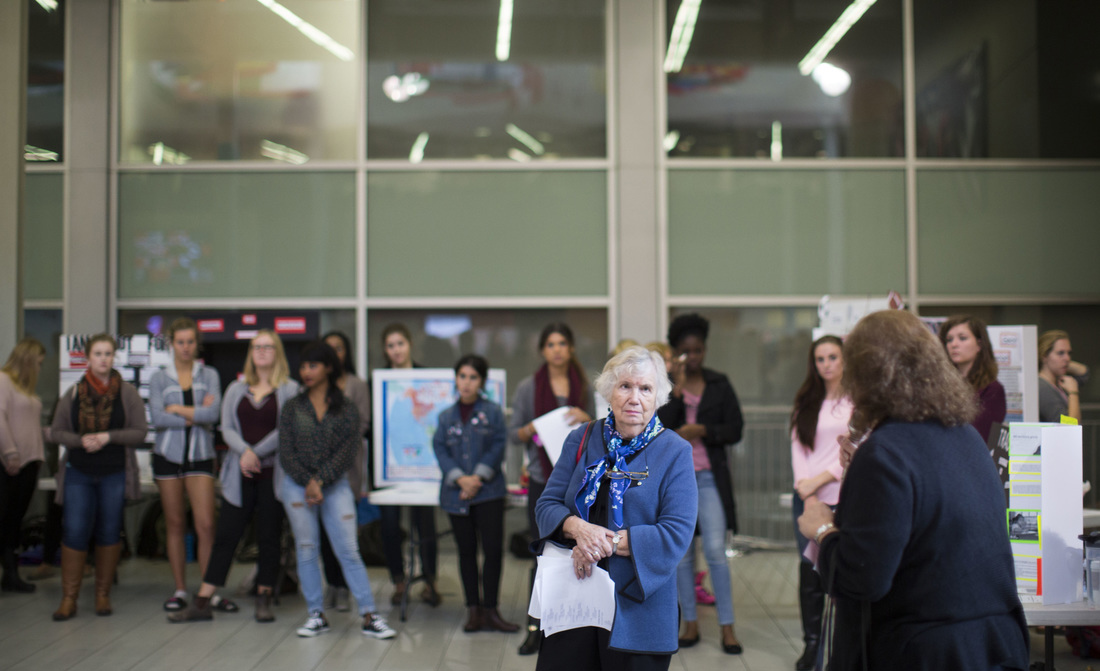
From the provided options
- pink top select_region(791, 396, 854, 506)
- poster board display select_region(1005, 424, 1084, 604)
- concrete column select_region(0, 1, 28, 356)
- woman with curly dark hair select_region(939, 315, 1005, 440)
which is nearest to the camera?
poster board display select_region(1005, 424, 1084, 604)

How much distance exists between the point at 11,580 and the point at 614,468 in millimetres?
5222

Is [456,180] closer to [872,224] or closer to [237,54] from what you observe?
[237,54]

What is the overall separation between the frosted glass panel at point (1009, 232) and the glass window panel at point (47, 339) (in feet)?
24.2

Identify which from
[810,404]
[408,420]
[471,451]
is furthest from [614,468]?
[408,420]

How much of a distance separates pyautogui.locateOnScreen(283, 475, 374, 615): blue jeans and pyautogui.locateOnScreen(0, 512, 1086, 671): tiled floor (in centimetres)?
26


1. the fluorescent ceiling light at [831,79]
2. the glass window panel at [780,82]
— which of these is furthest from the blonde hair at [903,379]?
the fluorescent ceiling light at [831,79]

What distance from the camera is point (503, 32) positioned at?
7488 mm

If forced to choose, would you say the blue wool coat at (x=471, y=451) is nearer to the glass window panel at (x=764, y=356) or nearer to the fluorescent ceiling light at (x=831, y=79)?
the glass window panel at (x=764, y=356)

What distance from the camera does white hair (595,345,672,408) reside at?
2.75 metres

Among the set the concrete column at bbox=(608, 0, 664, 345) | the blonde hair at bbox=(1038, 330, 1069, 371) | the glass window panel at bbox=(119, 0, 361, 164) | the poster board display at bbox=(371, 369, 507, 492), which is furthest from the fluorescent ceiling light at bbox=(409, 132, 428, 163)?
the blonde hair at bbox=(1038, 330, 1069, 371)

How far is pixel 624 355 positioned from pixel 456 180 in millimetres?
4856

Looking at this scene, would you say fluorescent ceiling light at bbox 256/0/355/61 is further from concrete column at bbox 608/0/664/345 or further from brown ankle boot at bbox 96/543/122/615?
brown ankle boot at bbox 96/543/122/615

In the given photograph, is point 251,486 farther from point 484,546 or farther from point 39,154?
point 39,154

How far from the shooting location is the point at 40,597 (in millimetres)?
5781
